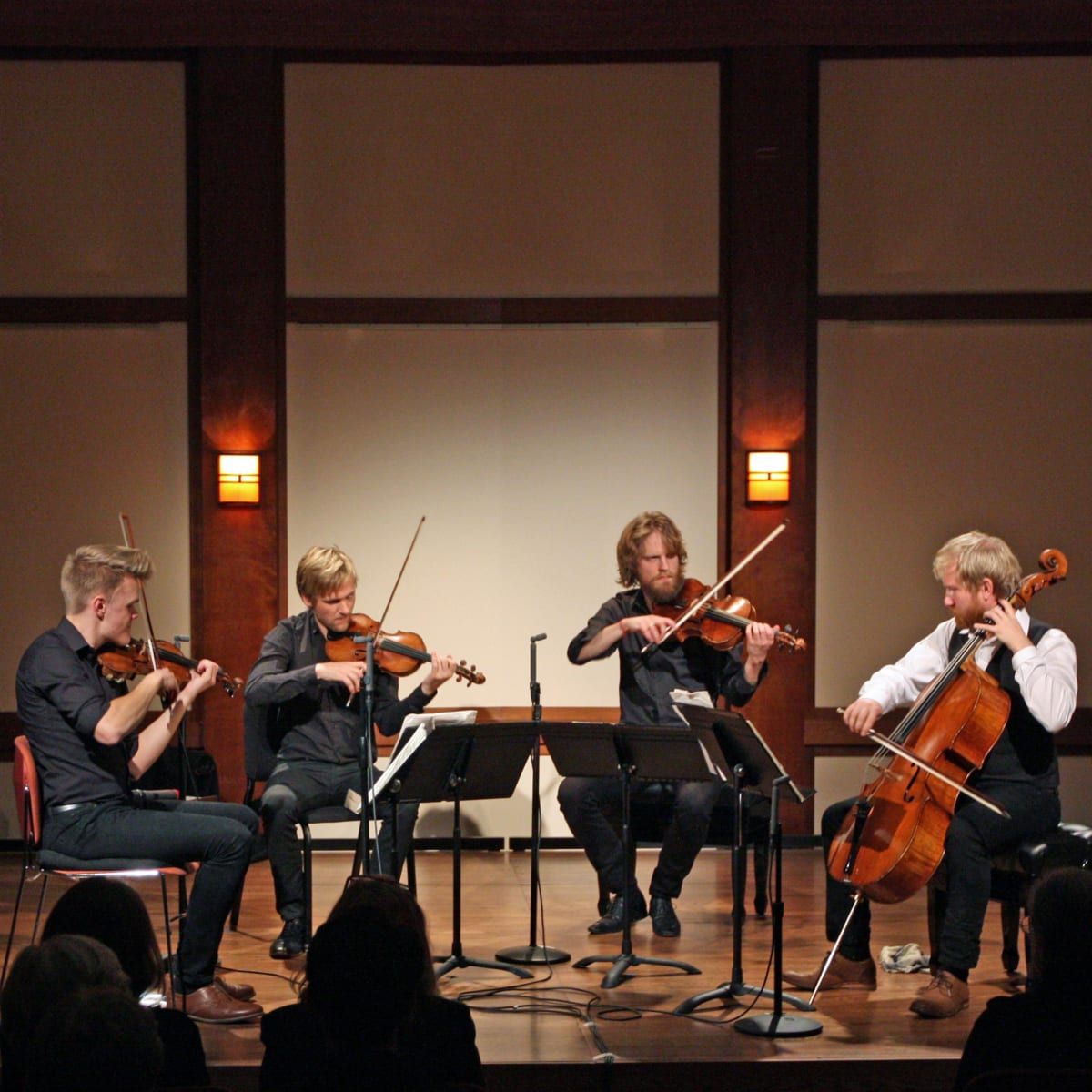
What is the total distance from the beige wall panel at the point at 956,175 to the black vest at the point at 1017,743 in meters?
2.76

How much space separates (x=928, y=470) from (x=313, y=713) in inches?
119

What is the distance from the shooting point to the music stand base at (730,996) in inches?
147

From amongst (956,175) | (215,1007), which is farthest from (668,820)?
(956,175)

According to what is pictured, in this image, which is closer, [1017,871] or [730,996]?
[730,996]

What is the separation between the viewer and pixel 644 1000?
388 cm

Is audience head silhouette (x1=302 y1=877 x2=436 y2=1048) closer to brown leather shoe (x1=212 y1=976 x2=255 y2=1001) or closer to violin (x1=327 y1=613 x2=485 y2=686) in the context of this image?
brown leather shoe (x1=212 y1=976 x2=255 y2=1001)

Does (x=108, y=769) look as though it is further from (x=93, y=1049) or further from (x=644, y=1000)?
(x=93, y=1049)

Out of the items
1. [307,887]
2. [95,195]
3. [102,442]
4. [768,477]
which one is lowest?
[307,887]

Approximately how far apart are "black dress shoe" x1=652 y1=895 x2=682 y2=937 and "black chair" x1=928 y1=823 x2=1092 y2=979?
0.86 m

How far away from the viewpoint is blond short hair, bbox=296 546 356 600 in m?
4.61

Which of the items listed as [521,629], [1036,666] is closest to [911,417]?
[521,629]

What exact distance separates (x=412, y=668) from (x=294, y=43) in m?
2.97

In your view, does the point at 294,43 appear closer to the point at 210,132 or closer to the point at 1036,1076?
the point at 210,132

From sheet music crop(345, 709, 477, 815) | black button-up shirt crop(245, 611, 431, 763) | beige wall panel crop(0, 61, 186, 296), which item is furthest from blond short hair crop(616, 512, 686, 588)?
beige wall panel crop(0, 61, 186, 296)
